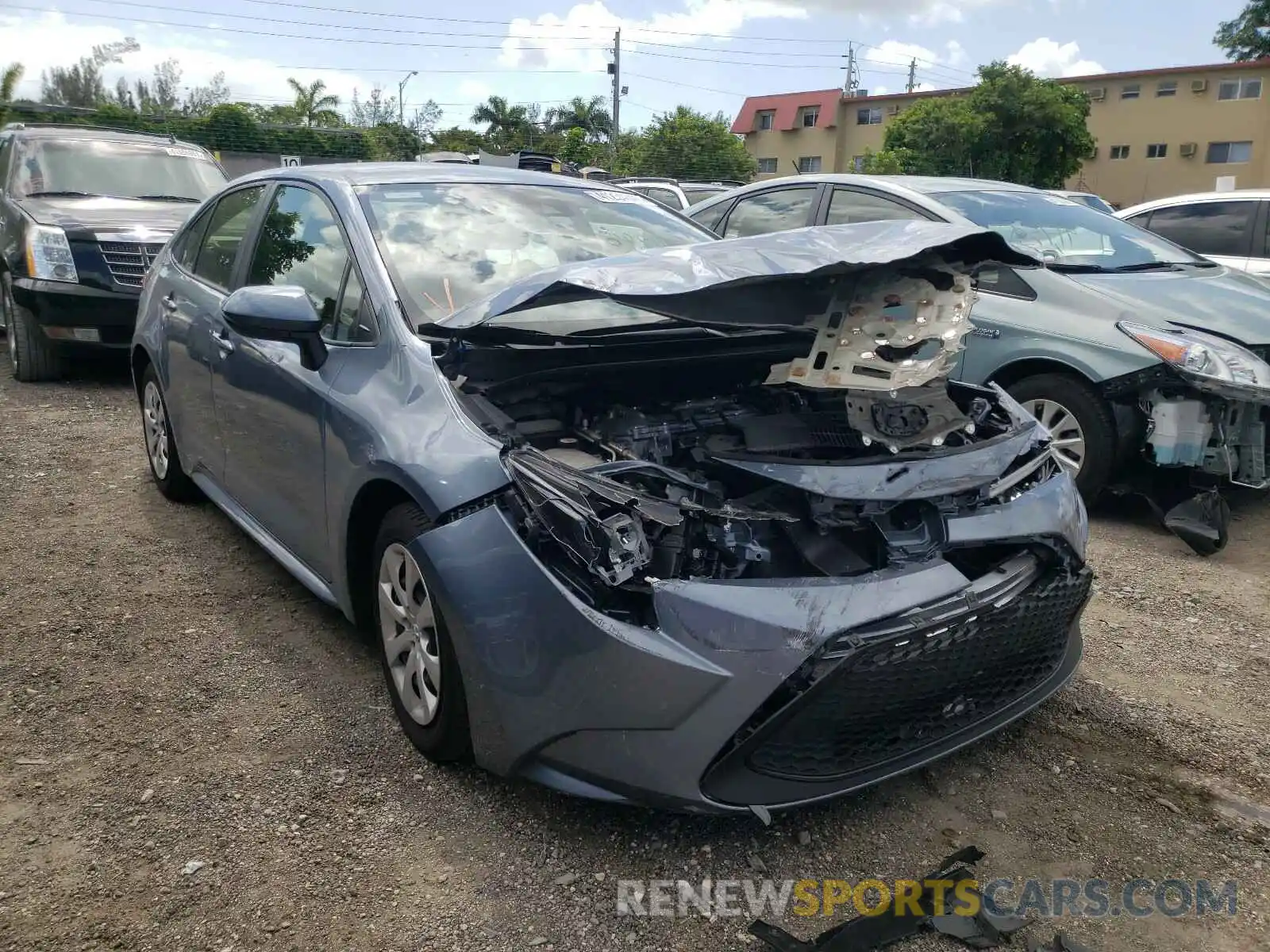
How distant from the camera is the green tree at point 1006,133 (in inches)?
1304

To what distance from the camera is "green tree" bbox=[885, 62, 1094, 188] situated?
33125 mm

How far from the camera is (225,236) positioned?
4.20 m

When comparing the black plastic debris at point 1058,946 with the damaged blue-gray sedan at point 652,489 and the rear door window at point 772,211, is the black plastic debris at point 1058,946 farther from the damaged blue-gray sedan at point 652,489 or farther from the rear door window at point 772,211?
the rear door window at point 772,211

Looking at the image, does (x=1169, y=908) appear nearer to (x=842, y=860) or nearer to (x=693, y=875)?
(x=842, y=860)

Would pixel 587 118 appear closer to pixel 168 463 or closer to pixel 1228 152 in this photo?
pixel 1228 152

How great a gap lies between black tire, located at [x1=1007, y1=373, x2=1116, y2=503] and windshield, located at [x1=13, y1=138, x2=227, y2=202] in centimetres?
686

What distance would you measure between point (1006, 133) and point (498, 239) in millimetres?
34849

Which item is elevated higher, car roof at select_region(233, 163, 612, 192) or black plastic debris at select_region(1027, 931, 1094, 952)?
car roof at select_region(233, 163, 612, 192)

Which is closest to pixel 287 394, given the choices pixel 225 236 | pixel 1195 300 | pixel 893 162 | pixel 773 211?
pixel 225 236

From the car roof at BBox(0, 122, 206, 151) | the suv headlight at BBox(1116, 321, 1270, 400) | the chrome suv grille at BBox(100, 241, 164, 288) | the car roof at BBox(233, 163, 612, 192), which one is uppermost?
the car roof at BBox(0, 122, 206, 151)

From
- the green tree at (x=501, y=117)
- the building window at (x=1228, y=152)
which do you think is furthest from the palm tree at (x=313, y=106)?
the building window at (x=1228, y=152)

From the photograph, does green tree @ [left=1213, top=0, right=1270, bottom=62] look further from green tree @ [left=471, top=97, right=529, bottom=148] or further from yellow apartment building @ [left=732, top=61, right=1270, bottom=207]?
green tree @ [left=471, top=97, right=529, bottom=148]

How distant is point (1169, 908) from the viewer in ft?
7.43

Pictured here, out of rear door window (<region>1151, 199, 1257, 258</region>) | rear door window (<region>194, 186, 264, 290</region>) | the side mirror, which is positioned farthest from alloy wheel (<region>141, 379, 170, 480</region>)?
rear door window (<region>1151, 199, 1257, 258</region>)
